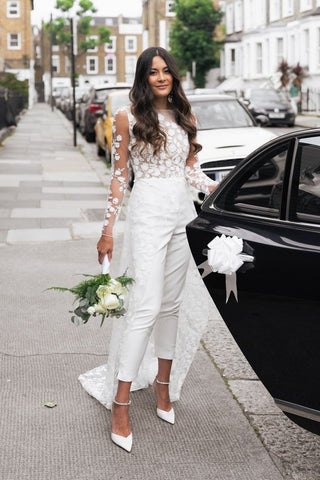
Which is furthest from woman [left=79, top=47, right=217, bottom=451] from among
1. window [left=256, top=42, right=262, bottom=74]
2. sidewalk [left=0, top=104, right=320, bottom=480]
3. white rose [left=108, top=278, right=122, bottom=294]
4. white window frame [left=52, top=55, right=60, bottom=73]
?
white window frame [left=52, top=55, right=60, bottom=73]

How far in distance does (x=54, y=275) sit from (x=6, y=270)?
1.73 ft

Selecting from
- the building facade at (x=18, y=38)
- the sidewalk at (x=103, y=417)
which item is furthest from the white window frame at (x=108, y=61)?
the sidewalk at (x=103, y=417)

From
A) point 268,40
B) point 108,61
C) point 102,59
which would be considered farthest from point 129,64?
point 268,40

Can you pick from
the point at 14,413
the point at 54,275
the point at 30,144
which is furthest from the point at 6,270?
the point at 30,144

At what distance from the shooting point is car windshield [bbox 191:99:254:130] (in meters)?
12.5

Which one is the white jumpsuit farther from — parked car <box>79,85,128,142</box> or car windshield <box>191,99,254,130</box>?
parked car <box>79,85,128,142</box>

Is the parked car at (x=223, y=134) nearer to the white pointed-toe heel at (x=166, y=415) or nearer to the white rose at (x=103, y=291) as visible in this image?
the white pointed-toe heel at (x=166, y=415)

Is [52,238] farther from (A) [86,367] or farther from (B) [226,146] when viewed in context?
(A) [86,367]

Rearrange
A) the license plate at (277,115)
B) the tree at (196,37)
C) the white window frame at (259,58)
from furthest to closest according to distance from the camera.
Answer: the tree at (196,37) < the white window frame at (259,58) < the license plate at (277,115)

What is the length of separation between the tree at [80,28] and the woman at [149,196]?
98.7 m

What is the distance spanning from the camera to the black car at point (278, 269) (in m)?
3.31

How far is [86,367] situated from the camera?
16.8 feet

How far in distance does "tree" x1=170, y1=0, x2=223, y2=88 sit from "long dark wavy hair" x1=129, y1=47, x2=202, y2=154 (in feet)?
222

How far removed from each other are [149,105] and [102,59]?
4410 inches
